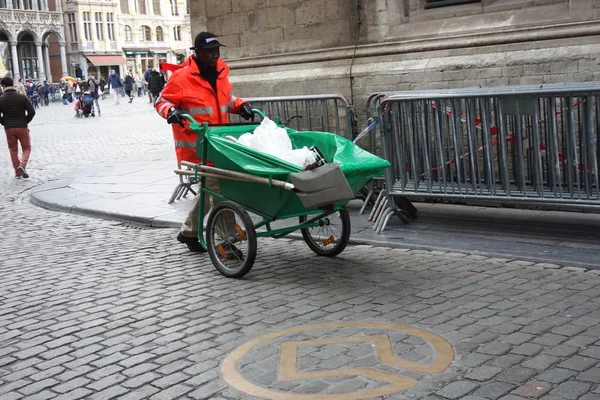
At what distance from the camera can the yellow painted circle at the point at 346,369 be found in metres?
3.88

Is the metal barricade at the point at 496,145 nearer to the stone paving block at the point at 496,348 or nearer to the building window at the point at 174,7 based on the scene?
the stone paving block at the point at 496,348

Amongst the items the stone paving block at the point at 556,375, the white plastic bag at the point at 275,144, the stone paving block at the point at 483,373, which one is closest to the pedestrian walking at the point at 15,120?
the white plastic bag at the point at 275,144

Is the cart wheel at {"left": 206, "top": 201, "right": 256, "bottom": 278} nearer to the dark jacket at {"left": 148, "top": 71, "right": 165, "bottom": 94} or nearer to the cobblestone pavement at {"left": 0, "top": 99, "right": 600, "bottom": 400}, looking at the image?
the cobblestone pavement at {"left": 0, "top": 99, "right": 600, "bottom": 400}

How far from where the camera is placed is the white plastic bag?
611 centimetres

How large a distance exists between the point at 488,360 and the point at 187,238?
12.6 feet

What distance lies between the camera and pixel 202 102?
708 cm

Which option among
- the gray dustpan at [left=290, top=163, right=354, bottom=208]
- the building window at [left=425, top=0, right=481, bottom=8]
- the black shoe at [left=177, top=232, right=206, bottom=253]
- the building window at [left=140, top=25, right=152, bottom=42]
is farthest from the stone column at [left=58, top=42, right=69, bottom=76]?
the gray dustpan at [left=290, top=163, right=354, bottom=208]

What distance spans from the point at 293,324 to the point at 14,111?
1124 centimetres

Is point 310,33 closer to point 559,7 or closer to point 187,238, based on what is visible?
point 559,7

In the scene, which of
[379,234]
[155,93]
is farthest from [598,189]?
[155,93]

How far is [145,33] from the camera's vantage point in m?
89.4

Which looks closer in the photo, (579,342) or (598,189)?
(579,342)

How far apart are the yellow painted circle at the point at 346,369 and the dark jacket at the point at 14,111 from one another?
37.1ft

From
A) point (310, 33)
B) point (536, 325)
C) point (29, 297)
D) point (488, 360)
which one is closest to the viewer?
point (488, 360)
